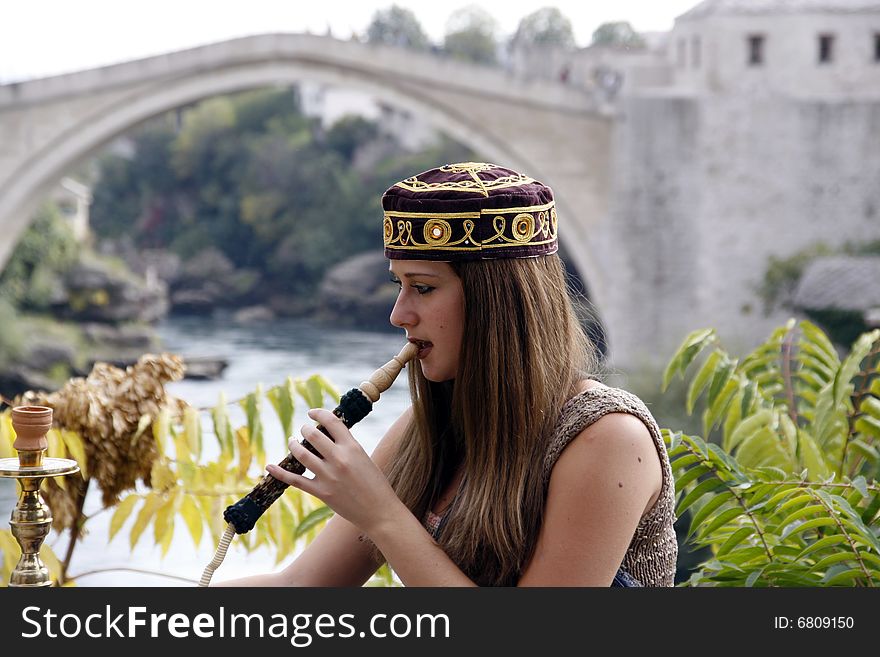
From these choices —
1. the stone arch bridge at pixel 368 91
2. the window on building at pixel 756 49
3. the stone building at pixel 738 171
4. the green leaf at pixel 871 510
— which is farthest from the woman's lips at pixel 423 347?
the window on building at pixel 756 49

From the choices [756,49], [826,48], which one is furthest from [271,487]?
[826,48]

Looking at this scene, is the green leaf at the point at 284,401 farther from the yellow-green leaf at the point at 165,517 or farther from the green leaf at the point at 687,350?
the green leaf at the point at 687,350

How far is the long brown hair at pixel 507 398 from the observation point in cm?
125

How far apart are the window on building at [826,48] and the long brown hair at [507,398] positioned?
1505 cm

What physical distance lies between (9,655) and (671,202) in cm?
1390

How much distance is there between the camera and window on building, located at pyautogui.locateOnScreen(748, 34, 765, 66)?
15008 mm

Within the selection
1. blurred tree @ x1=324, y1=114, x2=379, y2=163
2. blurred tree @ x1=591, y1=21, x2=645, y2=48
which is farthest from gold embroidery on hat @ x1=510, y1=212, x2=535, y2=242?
blurred tree @ x1=324, y1=114, x2=379, y2=163

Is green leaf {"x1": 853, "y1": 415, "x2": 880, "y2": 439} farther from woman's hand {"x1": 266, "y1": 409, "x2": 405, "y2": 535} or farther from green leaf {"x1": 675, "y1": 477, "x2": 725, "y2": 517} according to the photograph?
woman's hand {"x1": 266, "y1": 409, "x2": 405, "y2": 535}

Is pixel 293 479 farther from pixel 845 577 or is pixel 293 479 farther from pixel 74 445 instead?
pixel 74 445

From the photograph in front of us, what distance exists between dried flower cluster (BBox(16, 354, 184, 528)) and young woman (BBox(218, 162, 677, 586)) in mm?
817

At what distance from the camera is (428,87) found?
48.6ft

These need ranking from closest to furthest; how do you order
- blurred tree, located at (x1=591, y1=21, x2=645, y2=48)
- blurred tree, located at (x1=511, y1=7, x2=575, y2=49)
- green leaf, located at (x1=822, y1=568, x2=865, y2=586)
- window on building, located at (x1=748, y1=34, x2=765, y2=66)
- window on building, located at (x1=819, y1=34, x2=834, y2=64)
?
1. green leaf, located at (x1=822, y1=568, x2=865, y2=586)
2. window on building, located at (x1=748, y1=34, x2=765, y2=66)
3. window on building, located at (x1=819, y1=34, x2=834, y2=64)
4. blurred tree, located at (x1=591, y1=21, x2=645, y2=48)
5. blurred tree, located at (x1=511, y1=7, x2=575, y2=49)

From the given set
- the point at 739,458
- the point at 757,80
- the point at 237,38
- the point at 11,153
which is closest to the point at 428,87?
the point at 237,38

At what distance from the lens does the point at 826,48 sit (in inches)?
608
